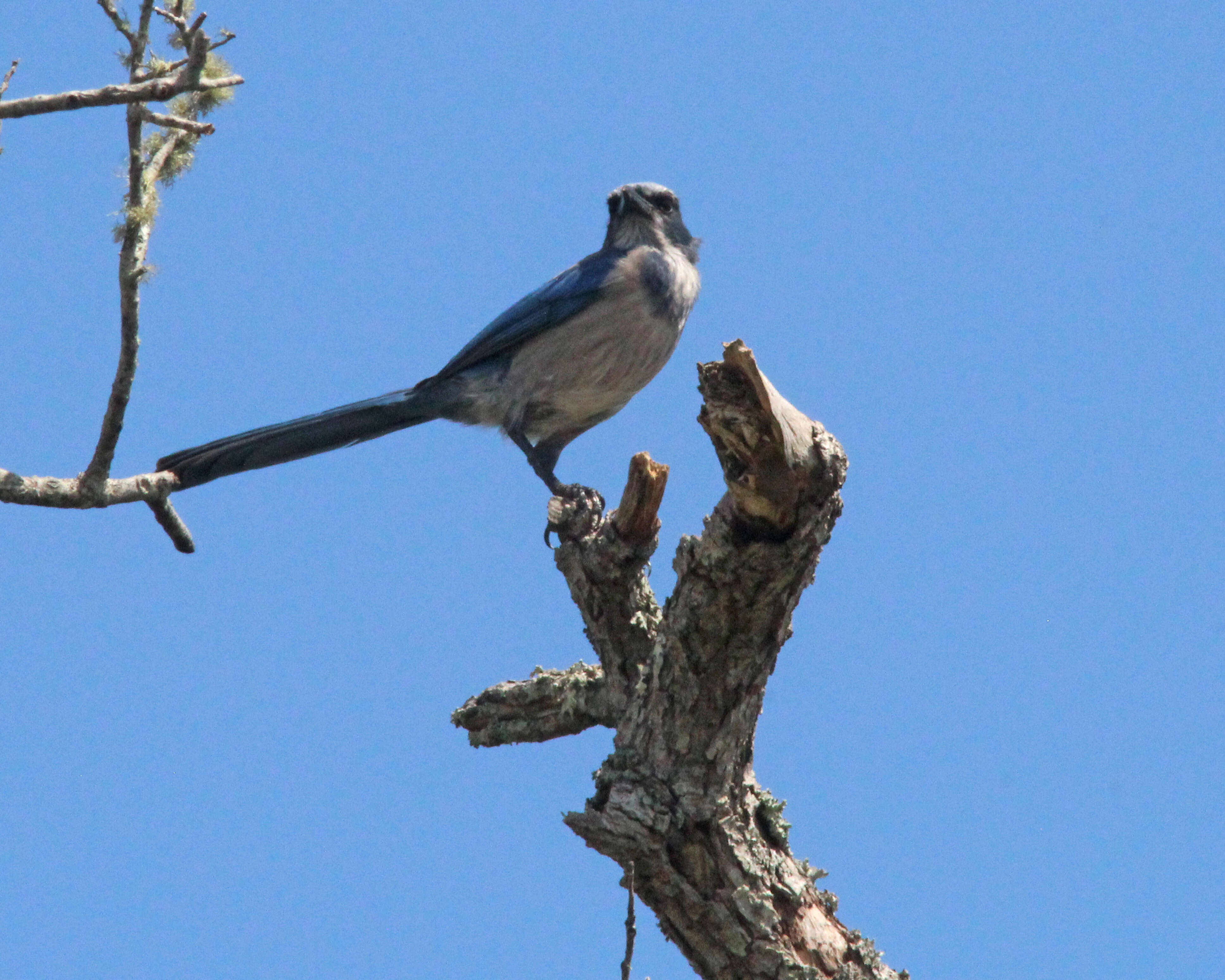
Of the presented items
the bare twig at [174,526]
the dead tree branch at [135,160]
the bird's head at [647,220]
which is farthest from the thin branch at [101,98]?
the bird's head at [647,220]

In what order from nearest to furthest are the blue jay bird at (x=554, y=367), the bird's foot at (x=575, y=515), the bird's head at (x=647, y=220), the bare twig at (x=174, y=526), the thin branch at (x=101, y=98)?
1. the thin branch at (x=101, y=98)
2. the bare twig at (x=174, y=526)
3. the bird's foot at (x=575, y=515)
4. the blue jay bird at (x=554, y=367)
5. the bird's head at (x=647, y=220)

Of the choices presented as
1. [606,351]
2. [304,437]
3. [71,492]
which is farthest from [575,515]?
[71,492]

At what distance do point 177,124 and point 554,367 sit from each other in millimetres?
3045

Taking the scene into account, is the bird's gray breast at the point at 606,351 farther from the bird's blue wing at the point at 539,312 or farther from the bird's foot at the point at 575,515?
the bird's foot at the point at 575,515

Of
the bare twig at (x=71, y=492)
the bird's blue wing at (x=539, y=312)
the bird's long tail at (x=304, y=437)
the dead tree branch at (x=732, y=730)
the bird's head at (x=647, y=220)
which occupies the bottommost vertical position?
the dead tree branch at (x=732, y=730)

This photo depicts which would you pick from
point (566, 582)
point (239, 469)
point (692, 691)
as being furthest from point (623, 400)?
point (692, 691)

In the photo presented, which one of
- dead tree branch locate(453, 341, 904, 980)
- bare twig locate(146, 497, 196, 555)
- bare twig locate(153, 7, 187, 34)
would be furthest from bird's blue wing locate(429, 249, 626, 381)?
bare twig locate(153, 7, 187, 34)

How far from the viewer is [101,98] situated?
2879mm

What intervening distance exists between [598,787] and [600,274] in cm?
317

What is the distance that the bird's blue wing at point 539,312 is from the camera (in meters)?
6.16

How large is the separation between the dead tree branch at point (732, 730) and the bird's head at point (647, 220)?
3.20m

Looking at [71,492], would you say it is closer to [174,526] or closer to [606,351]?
[174,526]

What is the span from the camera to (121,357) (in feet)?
11.3

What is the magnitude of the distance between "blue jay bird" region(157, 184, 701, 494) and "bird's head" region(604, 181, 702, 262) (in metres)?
0.11
